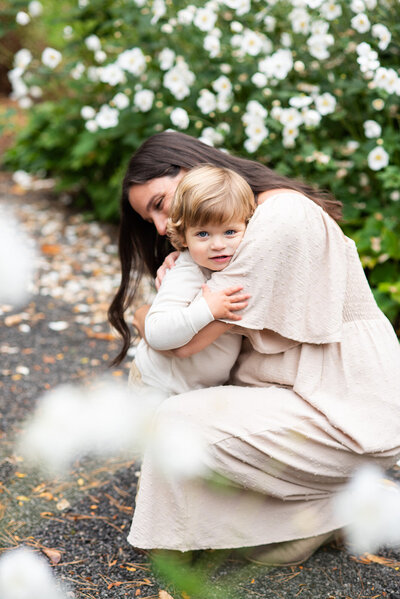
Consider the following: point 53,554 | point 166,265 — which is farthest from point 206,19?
point 53,554

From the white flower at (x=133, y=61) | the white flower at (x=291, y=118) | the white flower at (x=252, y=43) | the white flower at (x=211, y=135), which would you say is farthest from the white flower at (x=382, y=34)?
the white flower at (x=133, y=61)

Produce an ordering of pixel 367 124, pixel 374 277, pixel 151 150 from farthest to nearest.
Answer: pixel 374 277 < pixel 367 124 < pixel 151 150

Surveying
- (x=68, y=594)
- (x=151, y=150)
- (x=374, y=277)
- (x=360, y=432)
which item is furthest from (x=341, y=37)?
(x=68, y=594)

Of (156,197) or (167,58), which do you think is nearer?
(156,197)

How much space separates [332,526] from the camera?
1.87 meters

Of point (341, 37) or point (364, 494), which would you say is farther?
point (341, 37)

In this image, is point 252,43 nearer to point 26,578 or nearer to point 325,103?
point 325,103

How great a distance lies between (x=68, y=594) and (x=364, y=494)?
2.75ft

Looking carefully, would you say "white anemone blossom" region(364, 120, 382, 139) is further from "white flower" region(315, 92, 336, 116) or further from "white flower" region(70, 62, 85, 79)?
"white flower" region(70, 62, 85, 79)

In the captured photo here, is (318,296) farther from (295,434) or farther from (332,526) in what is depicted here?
(332,526)

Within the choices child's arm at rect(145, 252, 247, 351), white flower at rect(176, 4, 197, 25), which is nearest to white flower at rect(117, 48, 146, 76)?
white flower at rect(176, 4, 197, 25)

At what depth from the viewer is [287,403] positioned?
5.62 ft

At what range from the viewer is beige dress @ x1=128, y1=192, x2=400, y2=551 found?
5.45 feet

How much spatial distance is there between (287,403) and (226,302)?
31 centimetres
